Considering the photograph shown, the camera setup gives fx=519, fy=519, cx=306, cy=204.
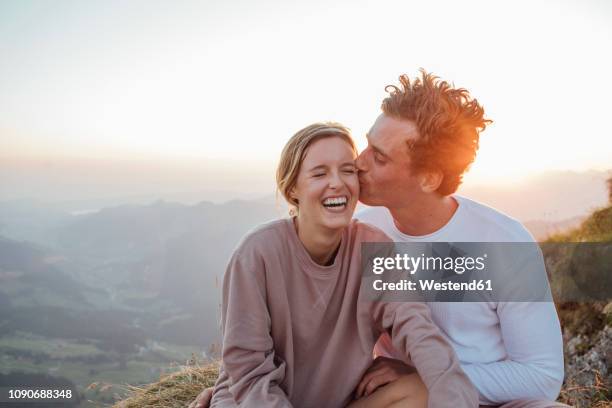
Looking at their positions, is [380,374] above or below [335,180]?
below

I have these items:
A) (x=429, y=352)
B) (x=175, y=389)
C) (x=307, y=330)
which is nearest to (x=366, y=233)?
(x=307, y=330)

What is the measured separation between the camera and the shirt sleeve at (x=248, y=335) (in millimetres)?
2867

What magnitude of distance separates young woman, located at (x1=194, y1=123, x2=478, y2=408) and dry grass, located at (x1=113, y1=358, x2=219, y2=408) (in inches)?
80.2

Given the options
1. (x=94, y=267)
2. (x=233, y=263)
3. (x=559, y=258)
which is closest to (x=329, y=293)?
(x=233, y=263)

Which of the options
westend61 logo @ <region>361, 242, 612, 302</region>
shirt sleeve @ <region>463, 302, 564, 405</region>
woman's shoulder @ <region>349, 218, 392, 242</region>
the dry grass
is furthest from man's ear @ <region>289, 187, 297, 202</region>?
the dry grass

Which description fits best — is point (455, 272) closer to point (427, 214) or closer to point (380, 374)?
point (427, 214)

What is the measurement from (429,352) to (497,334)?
0.76 metres

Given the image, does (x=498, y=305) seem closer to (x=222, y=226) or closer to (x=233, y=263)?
(x=233, y=263)

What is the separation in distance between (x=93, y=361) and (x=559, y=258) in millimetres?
60656

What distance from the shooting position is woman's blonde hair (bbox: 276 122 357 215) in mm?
3100

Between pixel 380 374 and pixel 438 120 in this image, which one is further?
pixel 438 120

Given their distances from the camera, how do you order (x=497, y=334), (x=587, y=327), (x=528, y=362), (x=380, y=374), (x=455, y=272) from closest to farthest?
(x=528, y=362)
(x=380, y=374)
(x=497, y=334)
(x=455, y=272)
(x=587, y=327)

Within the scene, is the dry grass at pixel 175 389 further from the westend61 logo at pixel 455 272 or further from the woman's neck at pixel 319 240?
the westend61 logo at pixel 455 272

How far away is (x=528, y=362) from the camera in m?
3.19
